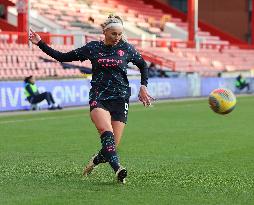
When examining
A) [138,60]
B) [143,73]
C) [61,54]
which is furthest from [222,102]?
[61,54]

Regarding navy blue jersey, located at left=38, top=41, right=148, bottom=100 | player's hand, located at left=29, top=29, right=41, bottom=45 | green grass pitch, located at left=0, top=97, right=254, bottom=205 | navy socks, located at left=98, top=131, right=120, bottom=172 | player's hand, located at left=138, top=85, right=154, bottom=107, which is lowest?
green grass pitch, located at left=0, top=97, right=254, bottom=205

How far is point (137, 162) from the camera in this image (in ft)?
41.4

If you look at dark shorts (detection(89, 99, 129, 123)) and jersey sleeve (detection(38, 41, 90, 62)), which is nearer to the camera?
dark shorts (detection(89, 99, 129, 123))

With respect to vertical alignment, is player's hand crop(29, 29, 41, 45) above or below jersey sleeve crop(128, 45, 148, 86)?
above

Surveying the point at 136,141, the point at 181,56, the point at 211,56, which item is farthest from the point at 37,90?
the point at 211,56

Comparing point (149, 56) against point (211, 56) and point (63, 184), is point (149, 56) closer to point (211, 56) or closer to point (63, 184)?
point (211, 56)

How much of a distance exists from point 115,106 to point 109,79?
0.35 meters

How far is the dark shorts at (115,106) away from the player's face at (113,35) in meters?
0.73

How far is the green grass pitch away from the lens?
8.95 m

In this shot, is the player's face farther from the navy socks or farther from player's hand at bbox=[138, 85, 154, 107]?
the navy socks

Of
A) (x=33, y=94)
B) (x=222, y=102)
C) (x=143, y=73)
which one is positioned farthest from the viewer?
(x=33, y=94)

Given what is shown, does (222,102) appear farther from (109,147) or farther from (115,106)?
(109,147)

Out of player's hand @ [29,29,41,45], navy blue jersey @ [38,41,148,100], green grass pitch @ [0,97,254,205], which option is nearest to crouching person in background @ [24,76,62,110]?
green grass pitch @ [0,97,254,205]

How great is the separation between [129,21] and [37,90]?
25.0 metres
